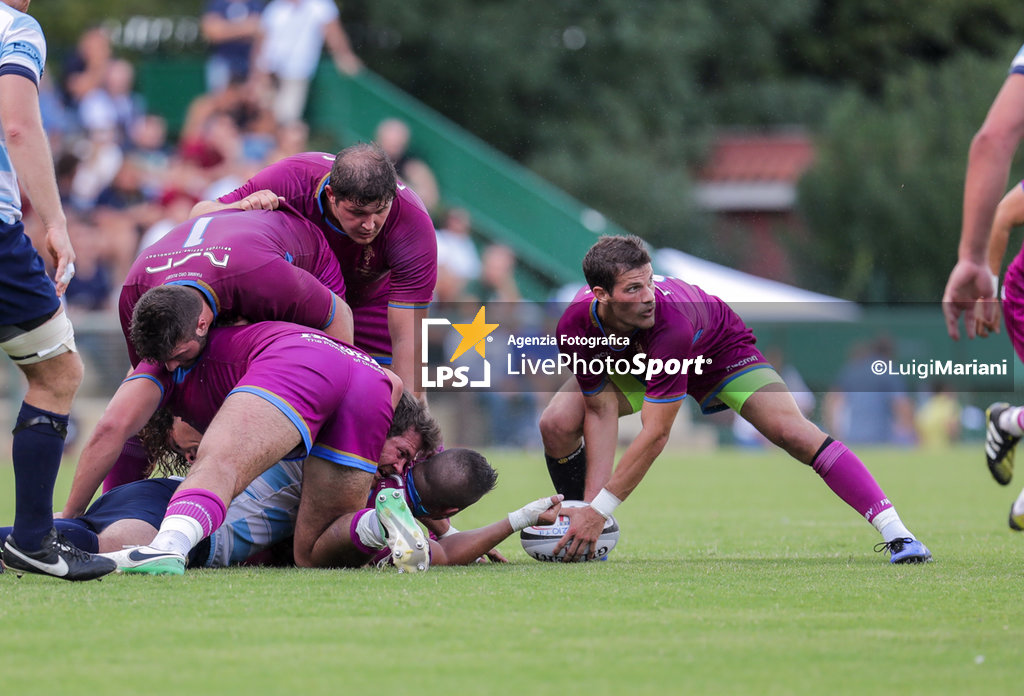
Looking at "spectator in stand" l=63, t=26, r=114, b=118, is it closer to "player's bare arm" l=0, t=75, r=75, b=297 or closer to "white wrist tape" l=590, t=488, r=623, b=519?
"white wrist tape" l=590, t=488, r=623, b=519

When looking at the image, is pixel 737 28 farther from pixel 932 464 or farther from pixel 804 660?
pixel 804 660

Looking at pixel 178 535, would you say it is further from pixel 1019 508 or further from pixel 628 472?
pixel 1019 508

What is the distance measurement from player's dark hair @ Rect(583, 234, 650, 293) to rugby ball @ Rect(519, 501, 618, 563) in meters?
1.09

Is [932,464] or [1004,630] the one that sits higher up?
[1004,630]

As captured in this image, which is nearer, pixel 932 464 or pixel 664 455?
pixel 932 464

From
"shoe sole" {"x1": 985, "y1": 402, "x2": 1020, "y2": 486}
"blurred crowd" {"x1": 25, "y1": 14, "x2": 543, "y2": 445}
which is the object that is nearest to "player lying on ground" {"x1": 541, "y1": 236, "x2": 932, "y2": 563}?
"shoe sole" {"x1": 985, "y1": 402, "x2": 1020, "y2": 486}

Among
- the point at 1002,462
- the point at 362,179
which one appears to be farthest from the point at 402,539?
the point at 1002,462

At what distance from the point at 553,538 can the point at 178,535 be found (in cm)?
206

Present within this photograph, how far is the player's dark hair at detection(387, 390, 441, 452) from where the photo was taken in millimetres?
6285

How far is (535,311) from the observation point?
18.6m

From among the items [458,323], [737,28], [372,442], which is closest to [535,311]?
[458,323]

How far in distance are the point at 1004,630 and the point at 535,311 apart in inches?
567

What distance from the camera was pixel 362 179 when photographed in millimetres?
6746

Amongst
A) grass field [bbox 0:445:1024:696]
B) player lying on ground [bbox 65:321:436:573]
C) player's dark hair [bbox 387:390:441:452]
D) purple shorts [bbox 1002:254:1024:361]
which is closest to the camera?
grass field [bbox 0:445:1024:696]
